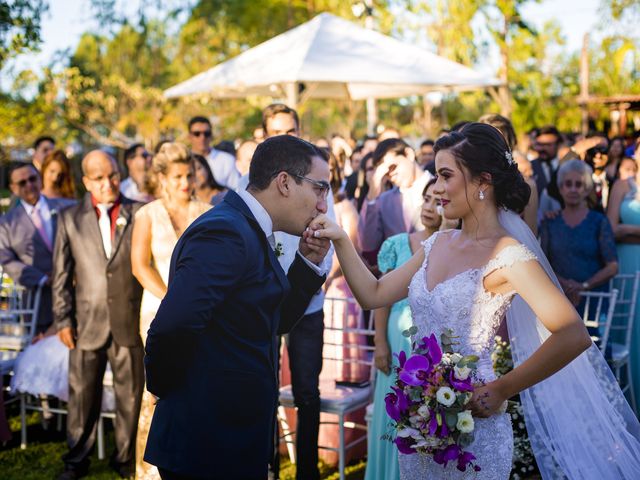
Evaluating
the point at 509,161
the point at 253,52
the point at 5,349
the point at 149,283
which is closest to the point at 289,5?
the point at 253,52

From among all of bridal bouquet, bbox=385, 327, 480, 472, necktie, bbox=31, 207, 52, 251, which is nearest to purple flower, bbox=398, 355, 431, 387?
bridal bouquet, bbox=385, 327, 480, 472

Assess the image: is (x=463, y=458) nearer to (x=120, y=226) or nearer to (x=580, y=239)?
(x=120, y=226)

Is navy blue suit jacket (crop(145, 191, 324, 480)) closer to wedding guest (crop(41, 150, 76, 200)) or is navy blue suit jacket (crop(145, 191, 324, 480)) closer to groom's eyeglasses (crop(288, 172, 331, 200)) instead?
groom's eyeglasses (crop(288, 172, 331, 200))

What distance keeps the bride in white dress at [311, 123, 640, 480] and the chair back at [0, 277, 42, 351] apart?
4.41 m

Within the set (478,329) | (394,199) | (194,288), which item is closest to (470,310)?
(478,329)

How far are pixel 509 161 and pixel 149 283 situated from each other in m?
2.70

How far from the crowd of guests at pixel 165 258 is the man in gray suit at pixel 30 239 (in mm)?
12

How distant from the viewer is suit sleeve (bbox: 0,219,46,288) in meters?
7.37

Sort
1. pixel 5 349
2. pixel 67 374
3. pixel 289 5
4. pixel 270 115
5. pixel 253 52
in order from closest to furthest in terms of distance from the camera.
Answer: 1. pixel 270 115
2. pixel 67 374
3. pixel 5 349
4. pixel 253 52
5. pixel 289 5

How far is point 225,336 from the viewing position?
2.94 metres

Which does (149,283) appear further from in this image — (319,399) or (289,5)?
(289,5)

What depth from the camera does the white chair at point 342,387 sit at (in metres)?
5.77

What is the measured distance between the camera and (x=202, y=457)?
294 centimetres

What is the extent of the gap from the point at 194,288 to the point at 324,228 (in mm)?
811
